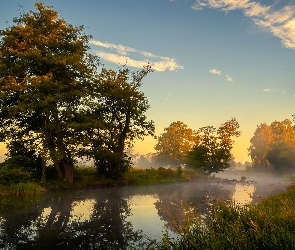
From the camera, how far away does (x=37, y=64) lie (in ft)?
98.8

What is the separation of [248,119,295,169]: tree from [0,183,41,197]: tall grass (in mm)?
85513

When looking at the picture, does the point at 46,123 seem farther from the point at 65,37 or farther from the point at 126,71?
the point at 126,71

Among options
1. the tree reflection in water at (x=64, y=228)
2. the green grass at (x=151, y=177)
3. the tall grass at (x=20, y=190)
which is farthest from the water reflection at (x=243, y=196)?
the tall grass at (x=20, y=190)

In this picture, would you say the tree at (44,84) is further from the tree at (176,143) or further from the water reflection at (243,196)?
the tree at (176,143)

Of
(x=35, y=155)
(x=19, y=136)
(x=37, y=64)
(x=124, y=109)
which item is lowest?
(x=35, y=155)

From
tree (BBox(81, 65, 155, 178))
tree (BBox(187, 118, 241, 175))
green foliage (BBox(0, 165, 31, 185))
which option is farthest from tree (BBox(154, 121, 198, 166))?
green foliage (BBox(0, 165, 31, 185))

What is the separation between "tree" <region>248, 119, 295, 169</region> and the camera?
9666 cm

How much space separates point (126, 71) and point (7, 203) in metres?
23.9

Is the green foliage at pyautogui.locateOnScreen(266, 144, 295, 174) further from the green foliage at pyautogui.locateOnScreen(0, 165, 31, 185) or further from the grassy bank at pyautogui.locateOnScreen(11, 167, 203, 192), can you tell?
the green foliage at pyautogui.locateOnScreen(0, 165, 31, 185)

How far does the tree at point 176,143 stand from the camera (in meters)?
81.4

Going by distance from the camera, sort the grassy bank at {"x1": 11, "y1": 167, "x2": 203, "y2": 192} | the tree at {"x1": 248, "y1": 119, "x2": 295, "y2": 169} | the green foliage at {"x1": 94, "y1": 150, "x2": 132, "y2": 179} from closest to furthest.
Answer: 1. the grassy bank at {"x1": 11, "y1": 167, "x2": 203, "y2": 192}
2. the green foliage at {"x1": 94, "y1": 150, "x2": 132, "y2": 179}
3. the tree at {"x1": 248, "y1": 119, "x2": 295, "y2": 169}

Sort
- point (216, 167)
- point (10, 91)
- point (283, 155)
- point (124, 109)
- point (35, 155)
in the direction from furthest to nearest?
point (283, 155) < point (216, 167) < point (124, 109) < point (35, 155) < point (10, 91)

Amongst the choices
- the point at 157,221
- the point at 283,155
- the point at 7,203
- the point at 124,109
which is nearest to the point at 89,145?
the point at 124,109

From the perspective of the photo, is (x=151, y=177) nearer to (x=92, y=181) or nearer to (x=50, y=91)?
(x=92, y=181)
